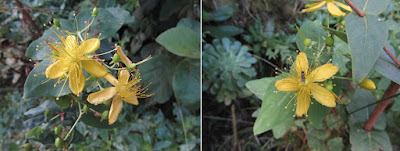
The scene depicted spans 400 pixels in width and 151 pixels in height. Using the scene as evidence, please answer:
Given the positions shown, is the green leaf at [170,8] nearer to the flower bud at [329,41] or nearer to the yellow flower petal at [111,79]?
the yellow flower petal at [111,79]

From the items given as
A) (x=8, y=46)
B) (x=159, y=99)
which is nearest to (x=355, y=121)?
(x=159, y=99)

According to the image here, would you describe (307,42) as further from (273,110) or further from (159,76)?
(159,76)

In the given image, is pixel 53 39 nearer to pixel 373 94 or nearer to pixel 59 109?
pixel 59 109

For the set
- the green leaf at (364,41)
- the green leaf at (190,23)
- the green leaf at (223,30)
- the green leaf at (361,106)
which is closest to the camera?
the green leaf at (364,41)

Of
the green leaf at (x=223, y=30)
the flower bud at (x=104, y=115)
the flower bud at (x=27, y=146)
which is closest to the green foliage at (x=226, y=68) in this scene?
the green leaf at (x=223, y=30)

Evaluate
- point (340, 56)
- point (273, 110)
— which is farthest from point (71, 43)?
point (340, 56)

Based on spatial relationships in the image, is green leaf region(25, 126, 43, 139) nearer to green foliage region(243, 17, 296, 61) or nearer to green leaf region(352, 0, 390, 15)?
green foliage region(243, 17, 296, 61)
